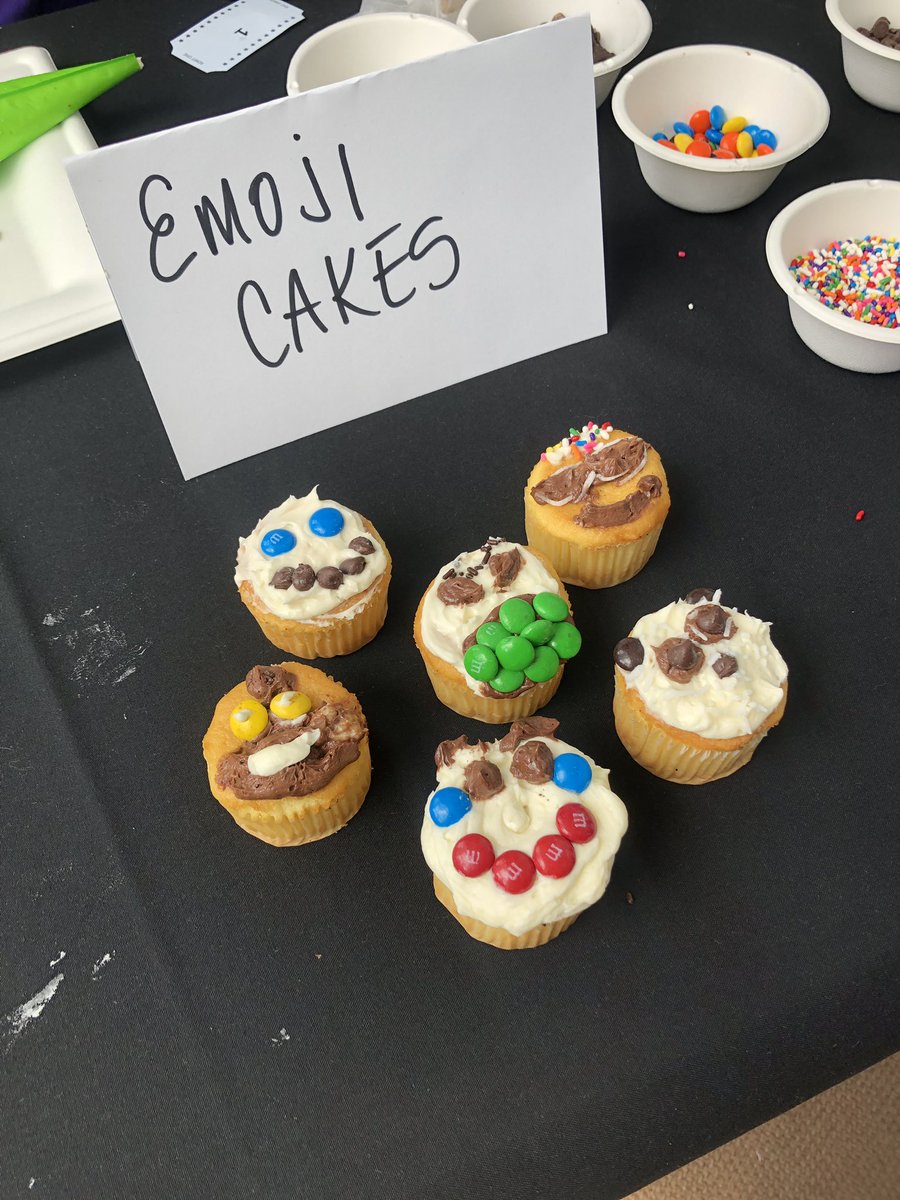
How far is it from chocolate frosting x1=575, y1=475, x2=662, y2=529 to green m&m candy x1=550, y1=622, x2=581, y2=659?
0.53 ft

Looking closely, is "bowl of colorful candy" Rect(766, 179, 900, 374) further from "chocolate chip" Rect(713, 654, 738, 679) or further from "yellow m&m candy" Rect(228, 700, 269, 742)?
"yellow m&m candy" Rect(228, 700, 269, 742)

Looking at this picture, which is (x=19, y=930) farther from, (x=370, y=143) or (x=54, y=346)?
(x=370, y=143)

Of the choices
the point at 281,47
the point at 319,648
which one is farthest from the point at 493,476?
the point at 281,47

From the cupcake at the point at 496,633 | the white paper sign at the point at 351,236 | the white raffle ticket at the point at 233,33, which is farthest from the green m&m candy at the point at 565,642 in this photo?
the white raffle ticket at the point at 233,33

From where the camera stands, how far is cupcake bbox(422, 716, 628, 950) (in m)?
0.89

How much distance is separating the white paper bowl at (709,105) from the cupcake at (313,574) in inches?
29.0

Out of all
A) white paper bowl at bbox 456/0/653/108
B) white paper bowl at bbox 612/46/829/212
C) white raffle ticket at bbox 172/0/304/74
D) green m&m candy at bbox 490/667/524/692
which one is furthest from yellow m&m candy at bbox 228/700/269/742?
white raffle ticket at bbox 172/0/304/74

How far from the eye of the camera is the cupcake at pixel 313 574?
3.55 ft

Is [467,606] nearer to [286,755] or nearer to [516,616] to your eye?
[516,616]

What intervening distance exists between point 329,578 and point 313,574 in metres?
0.02

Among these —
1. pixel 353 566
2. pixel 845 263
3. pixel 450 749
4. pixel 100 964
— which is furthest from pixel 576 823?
pixel 845 263

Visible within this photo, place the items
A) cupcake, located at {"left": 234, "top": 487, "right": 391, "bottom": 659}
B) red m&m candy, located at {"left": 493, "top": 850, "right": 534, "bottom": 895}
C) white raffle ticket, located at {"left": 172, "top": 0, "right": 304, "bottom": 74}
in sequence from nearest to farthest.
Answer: red m&m candy, located at {"left": 493, "top": 850, "right": 534, "bottom": 895} < cupcake, located at {"left": 234, "top": 487, "right": 391, "bottom": 659} < white raffle ticket, located at {"left": 172, "top": 0, "right": 304, "bottom": 74}

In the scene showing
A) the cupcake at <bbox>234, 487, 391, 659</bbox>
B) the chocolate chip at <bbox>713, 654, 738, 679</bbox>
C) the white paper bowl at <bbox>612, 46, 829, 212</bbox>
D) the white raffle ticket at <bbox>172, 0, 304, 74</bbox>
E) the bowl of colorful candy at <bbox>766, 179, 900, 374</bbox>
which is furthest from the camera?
the white raffle ticket at <bbox>172, 0, 304, 74</bbox>

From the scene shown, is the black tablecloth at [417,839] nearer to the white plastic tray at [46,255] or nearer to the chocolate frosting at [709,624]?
the white plastic tray at [46,255]
